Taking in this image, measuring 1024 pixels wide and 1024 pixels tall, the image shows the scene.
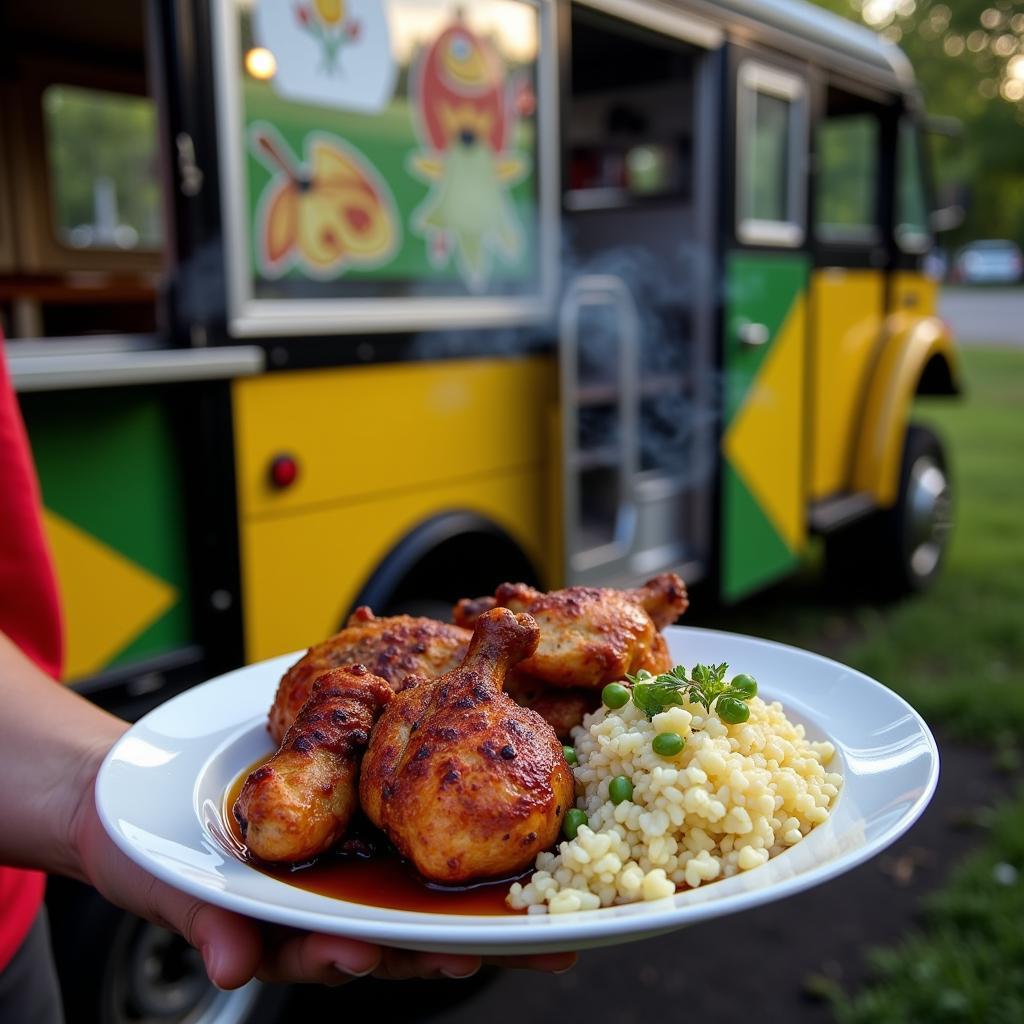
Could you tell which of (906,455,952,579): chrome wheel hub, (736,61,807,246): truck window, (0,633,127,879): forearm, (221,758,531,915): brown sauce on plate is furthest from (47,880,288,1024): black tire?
(906,455,952,579): chrome wheel hub

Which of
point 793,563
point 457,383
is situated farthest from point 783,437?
point 457,383

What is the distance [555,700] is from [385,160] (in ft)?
7.12

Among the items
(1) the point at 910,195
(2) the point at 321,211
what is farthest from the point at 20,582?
(1) the point at 910,195

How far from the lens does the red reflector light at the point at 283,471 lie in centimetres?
302

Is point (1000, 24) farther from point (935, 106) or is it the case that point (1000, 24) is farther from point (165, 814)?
point (165, 814)

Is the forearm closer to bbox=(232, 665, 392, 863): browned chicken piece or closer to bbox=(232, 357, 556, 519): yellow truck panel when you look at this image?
bbox=(232, 665, 392, 863): browned chicken piece

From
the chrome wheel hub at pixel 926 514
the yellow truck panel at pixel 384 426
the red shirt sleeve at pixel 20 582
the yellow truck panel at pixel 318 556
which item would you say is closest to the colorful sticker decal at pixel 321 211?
the yellow truck panel at pixel 384 426

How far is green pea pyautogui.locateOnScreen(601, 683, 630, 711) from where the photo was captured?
4.58 feet

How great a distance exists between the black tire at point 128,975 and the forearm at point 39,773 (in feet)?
4.17

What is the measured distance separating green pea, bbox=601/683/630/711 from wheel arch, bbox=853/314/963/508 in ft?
17.2

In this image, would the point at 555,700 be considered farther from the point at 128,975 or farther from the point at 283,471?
the point at 128,975

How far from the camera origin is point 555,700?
5.09 ft

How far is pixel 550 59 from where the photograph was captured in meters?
3.77

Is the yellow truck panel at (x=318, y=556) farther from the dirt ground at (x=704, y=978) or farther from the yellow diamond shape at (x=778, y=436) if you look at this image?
the yellow diamond shape at (x=778, y=436)
